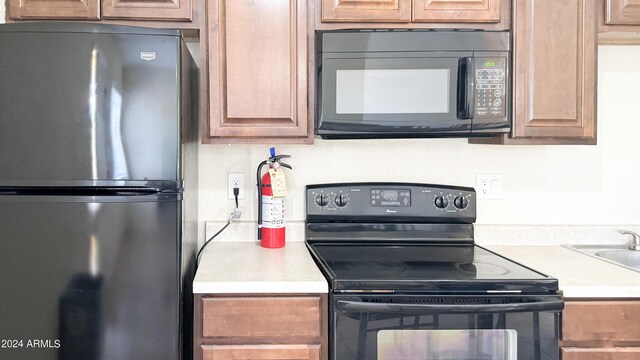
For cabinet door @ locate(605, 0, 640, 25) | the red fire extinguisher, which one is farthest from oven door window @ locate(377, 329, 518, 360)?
cabinet door @ locate(605, 0, 640, 25)

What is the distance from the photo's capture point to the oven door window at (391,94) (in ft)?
5.86

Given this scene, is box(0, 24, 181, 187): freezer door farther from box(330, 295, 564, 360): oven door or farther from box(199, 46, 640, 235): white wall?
box(330, 295, 564, 360): oven door

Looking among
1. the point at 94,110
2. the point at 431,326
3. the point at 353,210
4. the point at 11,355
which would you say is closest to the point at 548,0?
the point at 353,210

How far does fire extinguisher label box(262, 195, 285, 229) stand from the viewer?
1.96 meters

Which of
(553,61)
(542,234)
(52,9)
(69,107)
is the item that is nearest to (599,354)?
(542,234)

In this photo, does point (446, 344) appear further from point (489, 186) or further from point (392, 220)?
point (489, 186)

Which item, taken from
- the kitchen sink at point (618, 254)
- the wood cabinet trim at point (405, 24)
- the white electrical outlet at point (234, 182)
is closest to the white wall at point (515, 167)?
the white electrical outlet at point (234, 182)

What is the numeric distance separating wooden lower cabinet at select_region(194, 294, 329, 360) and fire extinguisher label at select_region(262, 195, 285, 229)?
0.48m

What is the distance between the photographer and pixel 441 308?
1.48 metres

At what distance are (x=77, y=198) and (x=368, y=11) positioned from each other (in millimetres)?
1118

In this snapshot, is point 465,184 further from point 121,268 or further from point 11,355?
point 11,355

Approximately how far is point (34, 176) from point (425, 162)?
56.2 inches

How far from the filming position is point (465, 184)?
2180mm

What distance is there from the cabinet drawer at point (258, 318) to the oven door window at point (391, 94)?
2.07ft
